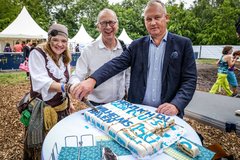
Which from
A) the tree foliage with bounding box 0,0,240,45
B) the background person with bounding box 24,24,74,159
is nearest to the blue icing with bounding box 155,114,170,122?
the background person with bounding box 24,24,74,159

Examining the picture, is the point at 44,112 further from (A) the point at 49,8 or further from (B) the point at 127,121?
(A) the point at 49,8

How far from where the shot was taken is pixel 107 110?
1.83m

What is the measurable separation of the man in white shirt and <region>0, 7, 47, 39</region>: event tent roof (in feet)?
43.5

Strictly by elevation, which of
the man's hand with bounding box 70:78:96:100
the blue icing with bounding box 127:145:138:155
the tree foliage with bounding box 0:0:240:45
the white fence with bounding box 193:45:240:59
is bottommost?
the white fence with bounding box 193:45:240:59

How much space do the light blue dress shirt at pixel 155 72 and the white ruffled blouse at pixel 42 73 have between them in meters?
1.05

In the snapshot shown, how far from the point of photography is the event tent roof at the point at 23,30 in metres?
14.2

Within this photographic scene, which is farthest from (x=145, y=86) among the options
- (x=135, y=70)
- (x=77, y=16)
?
(x=77, y=16)

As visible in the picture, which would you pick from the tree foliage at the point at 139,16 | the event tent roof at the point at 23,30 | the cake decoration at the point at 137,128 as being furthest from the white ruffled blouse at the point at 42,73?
the tree foliage at the point at 139,16

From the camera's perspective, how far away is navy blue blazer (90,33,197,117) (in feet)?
6.56

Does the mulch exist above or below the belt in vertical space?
below

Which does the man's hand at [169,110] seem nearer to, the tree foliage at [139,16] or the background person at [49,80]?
the background person at [49,80]

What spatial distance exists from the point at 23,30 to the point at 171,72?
1492cm

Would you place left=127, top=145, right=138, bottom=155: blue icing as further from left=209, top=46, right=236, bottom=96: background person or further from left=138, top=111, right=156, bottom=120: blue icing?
left=209, top=46, right=236, bottom=96: background person

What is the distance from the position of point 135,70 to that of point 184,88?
1.81 feet
